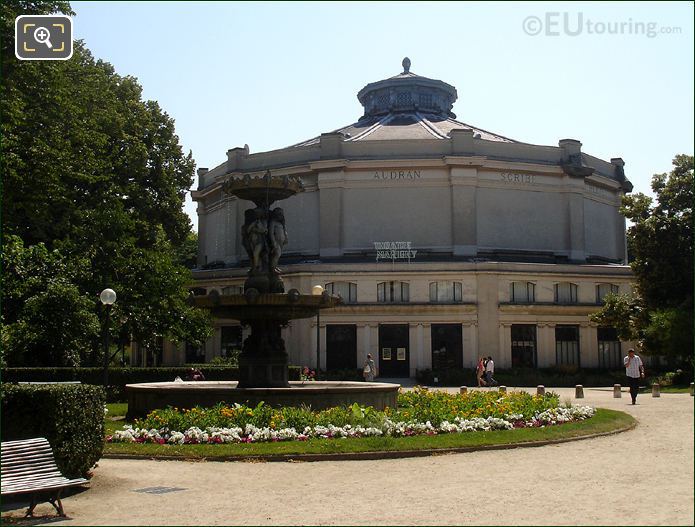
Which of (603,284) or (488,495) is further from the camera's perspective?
(603,284)

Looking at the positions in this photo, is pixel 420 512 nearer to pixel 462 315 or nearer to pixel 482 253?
pixel 462 315

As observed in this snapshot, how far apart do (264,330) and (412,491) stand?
429 inches

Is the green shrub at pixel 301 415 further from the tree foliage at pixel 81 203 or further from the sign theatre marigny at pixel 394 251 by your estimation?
the sign theatre marigny at pixel 394 251

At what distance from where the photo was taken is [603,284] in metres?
58.3

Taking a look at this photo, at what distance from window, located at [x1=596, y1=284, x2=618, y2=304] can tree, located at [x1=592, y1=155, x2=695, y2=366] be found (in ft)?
42.0

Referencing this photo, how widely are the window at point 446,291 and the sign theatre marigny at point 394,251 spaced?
458 cm

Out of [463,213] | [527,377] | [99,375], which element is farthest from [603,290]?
[99,375]

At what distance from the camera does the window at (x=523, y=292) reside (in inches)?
2208

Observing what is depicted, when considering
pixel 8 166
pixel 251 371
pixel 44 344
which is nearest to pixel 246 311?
pixel 251 371

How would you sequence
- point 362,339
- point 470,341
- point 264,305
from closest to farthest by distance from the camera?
point 264,305 → point 470,341 → point 362,339

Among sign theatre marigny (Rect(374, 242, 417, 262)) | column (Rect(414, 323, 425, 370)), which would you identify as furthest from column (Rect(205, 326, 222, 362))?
column (Rect(414, 323, 425, 370))

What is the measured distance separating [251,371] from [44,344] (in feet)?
54.6

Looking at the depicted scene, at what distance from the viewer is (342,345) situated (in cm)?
5541

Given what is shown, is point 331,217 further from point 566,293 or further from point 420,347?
point 566,293
